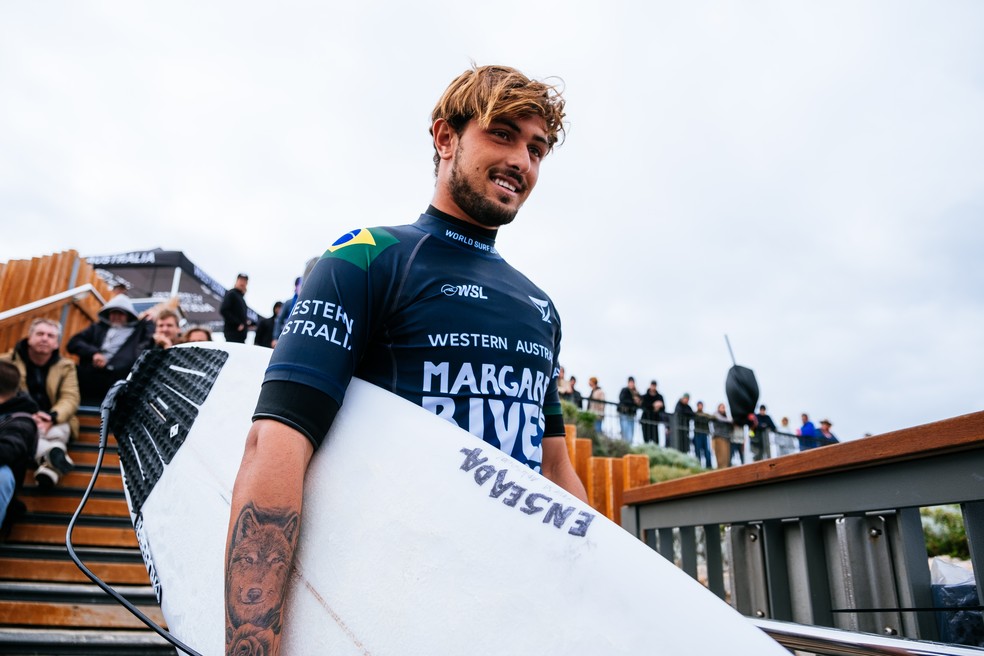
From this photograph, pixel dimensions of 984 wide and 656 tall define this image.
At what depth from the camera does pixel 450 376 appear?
122 centimetres

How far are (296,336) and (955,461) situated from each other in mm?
1315

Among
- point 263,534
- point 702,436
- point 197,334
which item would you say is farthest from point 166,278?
point 263,534

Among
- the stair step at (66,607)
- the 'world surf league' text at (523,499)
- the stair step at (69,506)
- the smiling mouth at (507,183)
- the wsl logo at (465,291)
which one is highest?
the smiling mouth at (507,183)

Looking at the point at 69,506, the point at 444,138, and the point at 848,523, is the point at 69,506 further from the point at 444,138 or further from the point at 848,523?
the point at 848,523

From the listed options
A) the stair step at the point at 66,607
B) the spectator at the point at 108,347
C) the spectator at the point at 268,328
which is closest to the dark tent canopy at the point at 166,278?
the spectator at the point at 268,328

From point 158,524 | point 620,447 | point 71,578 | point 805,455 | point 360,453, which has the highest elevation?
point 620,447

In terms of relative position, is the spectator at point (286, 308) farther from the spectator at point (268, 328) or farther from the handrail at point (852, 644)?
the handrail at point (852, 644)

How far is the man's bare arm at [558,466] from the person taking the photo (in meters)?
1.57

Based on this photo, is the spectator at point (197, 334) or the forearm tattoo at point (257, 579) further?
the spectator at point (197, 334)

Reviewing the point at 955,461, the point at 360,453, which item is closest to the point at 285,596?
the point at 360,453

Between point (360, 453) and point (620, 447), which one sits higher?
point (620, 447)

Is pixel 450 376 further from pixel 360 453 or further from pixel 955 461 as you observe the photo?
pixel 955 461

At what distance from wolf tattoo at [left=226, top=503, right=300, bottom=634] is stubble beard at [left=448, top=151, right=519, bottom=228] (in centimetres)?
78

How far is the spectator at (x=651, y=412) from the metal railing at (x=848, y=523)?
10.6 meters
